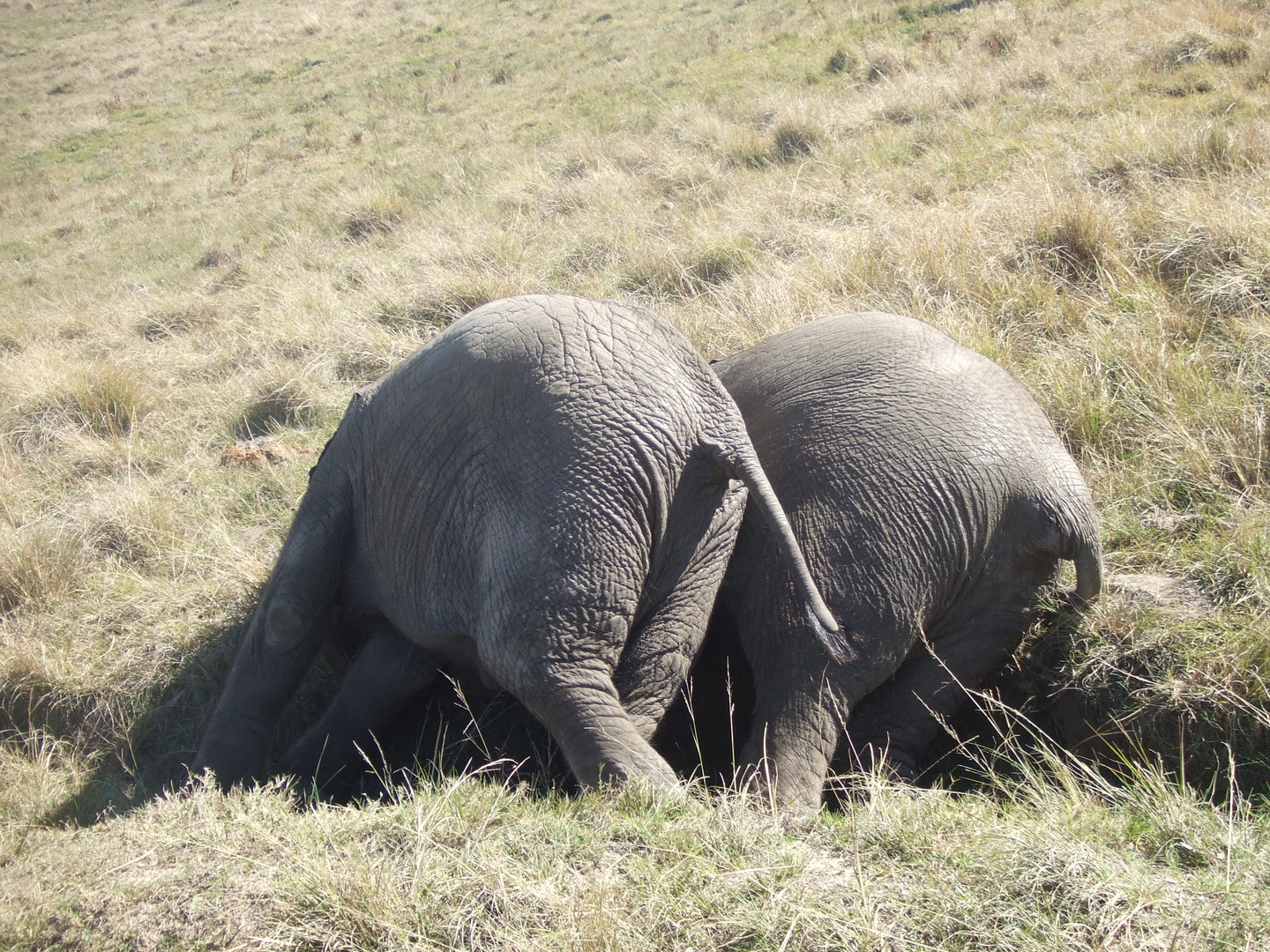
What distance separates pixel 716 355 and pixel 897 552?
7.70ft

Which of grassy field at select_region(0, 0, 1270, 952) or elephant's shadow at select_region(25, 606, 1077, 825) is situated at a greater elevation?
grassy field at select_region(0, 0, 1270, 952)

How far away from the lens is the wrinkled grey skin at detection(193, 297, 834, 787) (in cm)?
262

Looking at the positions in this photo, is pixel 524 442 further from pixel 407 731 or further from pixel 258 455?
pixel 258 455

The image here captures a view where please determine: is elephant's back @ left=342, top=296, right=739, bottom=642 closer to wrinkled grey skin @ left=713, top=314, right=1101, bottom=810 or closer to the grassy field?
wrinkled grey skin @ left=713, top=314, right=1101, bottom=810

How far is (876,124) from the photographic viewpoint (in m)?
8.55

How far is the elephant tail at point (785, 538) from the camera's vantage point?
103 inches

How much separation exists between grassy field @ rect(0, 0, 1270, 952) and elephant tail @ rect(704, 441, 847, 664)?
0.46 meters

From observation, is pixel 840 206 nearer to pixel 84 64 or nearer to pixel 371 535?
pixel 371 535

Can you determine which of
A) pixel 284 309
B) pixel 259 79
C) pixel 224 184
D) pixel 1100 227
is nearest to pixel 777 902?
pixel 1100 227

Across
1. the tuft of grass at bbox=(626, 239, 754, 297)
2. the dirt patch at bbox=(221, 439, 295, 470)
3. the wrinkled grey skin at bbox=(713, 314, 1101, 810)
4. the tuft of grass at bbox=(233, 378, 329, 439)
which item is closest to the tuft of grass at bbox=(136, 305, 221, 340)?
the tuft of grass at bbox=(233, 378, 329, 439)

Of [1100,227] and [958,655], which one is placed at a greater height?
[1100,227]

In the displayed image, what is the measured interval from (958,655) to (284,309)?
5.75 metres

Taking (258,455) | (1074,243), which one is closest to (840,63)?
(1074,243)

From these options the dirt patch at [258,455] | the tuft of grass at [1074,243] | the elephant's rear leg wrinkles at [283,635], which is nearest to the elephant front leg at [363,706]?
the elephant's rear leg wrinkles at [283,635]
